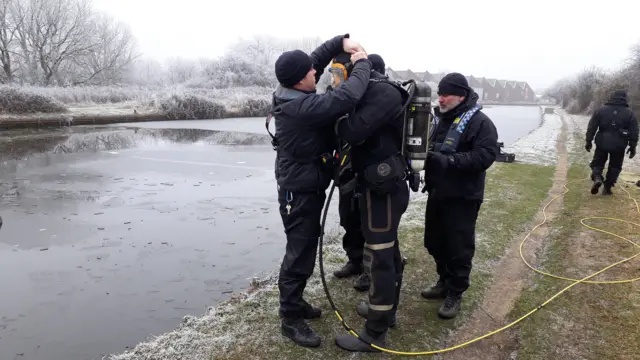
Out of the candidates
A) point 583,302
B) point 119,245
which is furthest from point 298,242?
point 119,245

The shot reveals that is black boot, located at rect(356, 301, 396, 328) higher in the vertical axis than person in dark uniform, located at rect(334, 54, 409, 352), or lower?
lower

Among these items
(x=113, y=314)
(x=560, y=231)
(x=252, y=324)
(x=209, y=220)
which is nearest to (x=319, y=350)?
(x=252, y=324)

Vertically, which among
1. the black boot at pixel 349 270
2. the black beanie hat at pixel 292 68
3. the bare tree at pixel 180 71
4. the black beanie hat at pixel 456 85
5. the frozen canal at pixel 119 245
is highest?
the bare tree at pixel 180 71

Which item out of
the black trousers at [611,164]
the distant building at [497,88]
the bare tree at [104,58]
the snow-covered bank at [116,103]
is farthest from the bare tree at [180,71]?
the black trousers at [611,164]

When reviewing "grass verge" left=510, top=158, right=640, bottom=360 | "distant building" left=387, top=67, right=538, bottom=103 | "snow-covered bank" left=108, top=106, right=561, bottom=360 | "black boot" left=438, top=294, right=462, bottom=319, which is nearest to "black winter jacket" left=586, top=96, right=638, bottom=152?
"grass verge" left=510, top=158, right=640, bottom=360

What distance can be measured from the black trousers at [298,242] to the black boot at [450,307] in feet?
4.41

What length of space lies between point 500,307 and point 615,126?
224 inches

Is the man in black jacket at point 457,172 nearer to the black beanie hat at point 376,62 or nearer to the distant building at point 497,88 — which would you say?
the black beanie hat at point 376,62

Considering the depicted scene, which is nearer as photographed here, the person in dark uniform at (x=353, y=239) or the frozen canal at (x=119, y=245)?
the frozen canal at (x=119, y=245)

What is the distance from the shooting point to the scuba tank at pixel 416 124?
118 inches

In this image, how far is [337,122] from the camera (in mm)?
2926

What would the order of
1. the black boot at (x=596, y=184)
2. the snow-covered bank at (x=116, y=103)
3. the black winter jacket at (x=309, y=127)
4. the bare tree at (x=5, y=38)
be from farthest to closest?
the bare tree at (x=5, y=38)
the snow-covered bank at (x=116, y=103)
the black boot at (x=596, y=184)
the black winter jacket at (x=309, y=127)

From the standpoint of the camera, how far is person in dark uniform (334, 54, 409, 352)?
110 inches

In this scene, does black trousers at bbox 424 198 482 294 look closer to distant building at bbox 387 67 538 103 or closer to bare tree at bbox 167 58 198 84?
bare tree at bbox 167 58 198 84
